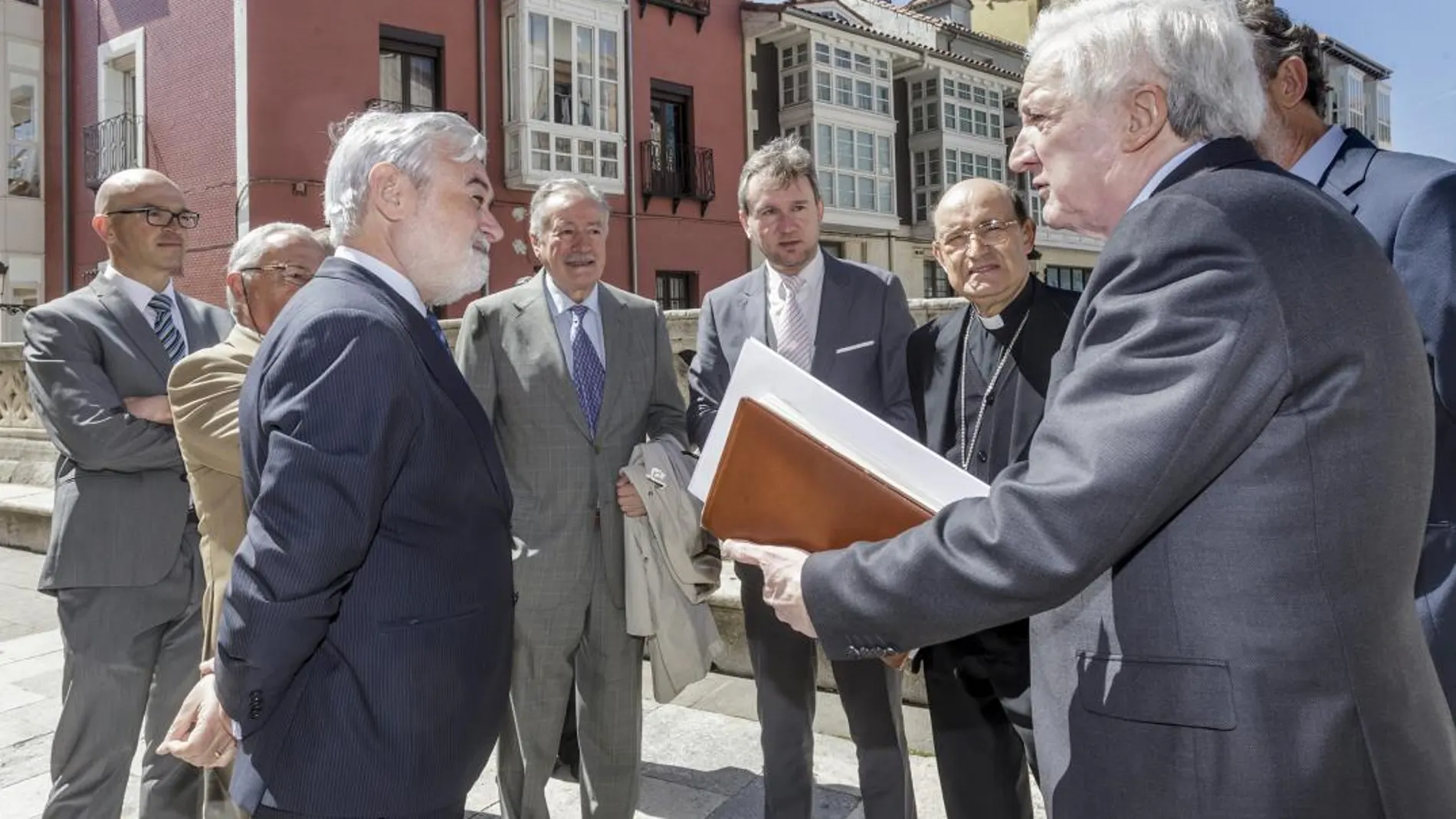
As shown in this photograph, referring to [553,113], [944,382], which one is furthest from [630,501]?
[553,113]

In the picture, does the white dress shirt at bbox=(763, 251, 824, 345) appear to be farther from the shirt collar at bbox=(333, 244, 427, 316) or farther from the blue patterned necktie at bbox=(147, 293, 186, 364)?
the blue patterned necktie at bbox=(147, 293, 186, 364)

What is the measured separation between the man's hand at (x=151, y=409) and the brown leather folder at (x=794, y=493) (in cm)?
207

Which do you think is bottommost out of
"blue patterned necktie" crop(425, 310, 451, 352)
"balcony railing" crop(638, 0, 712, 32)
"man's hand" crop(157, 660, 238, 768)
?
"man's hand" crop(157, 660, 238, 768)

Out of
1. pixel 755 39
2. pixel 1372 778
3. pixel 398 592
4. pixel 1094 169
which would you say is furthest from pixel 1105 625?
pixel 755 39

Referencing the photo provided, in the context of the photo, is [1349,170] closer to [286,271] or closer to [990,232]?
[990,232]

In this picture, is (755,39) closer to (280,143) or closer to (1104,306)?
(280,143)

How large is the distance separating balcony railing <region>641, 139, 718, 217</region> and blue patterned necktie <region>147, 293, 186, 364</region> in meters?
15.4

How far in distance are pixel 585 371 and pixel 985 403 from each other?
1271 mm

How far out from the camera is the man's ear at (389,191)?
1740 mm

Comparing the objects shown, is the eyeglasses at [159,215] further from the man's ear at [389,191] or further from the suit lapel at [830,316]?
the suit lapel at [830,316]

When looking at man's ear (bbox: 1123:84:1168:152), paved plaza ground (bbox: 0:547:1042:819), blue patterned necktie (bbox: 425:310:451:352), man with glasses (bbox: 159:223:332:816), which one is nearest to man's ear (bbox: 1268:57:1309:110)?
man's ear (bbox: 1123:84:1168:152)

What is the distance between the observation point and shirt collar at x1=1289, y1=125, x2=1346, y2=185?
6.20 ft

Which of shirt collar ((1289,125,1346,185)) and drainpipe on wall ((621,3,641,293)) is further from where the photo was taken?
drainpipe on wall ((621,3,641,293))

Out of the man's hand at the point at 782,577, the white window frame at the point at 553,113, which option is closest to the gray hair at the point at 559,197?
the man's hand at the point at 782,577
